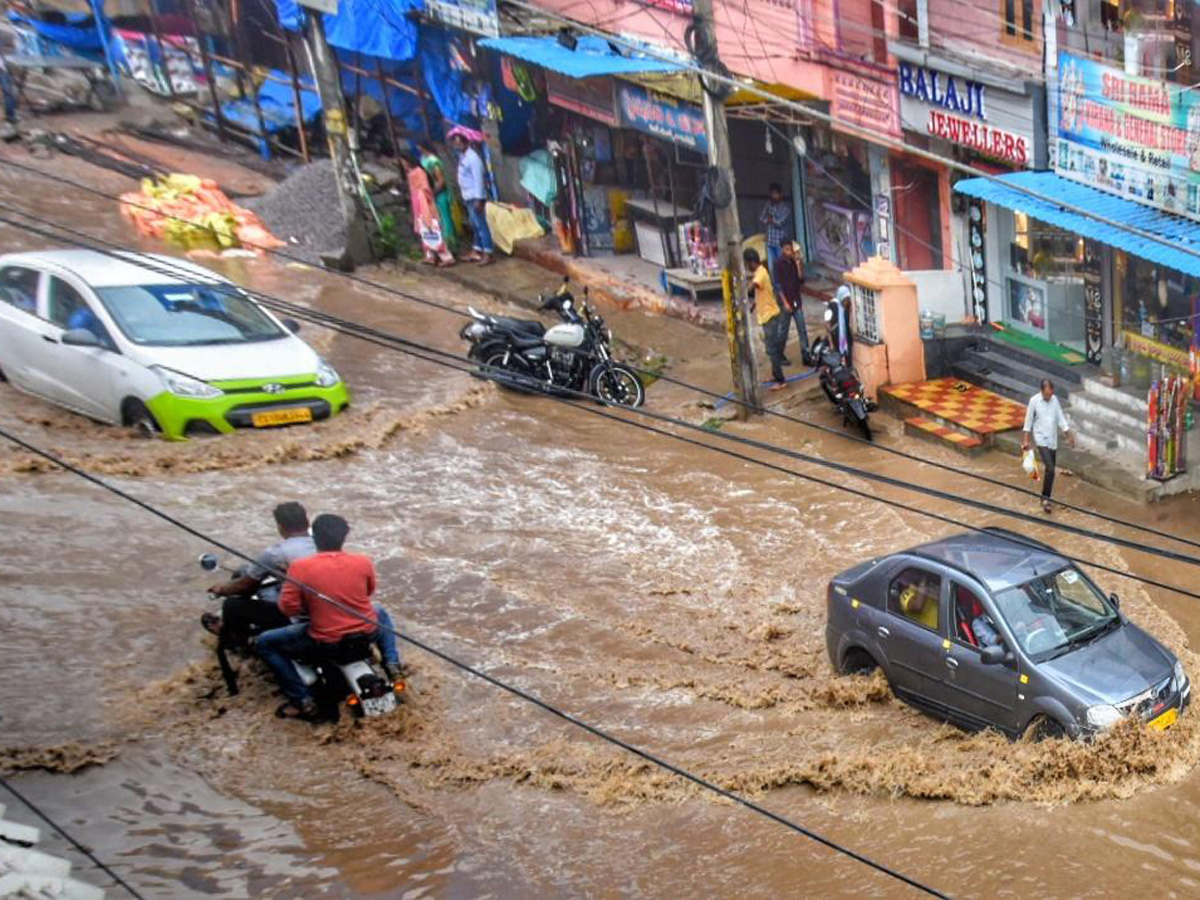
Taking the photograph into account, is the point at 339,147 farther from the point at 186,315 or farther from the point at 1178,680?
the point at 1178,680

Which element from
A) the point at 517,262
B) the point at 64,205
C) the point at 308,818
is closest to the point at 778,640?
the point at 308,818

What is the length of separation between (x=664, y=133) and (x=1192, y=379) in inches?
362

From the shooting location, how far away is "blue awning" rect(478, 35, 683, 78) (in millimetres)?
20234

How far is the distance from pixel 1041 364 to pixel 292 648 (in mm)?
10146

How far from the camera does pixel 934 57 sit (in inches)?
686

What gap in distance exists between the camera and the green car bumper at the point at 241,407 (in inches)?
576

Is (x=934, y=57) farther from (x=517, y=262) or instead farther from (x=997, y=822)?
(x=997, y=822)

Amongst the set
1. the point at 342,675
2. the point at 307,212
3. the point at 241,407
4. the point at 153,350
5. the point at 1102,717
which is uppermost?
the point at 153,350

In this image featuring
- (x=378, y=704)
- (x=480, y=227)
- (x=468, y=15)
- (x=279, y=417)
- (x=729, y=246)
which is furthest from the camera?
(x=480, y=227)

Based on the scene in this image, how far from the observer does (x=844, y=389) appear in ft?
53.9

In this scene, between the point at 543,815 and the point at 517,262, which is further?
the point at 517,262

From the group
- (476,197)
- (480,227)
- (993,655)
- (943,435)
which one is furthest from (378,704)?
(480,227)

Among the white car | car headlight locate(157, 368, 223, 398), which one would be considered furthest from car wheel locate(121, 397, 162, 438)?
car headlight locate(157, 368, 223, 398)

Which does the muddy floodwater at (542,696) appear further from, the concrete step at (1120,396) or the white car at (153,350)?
the concrete step at (1120,396)
